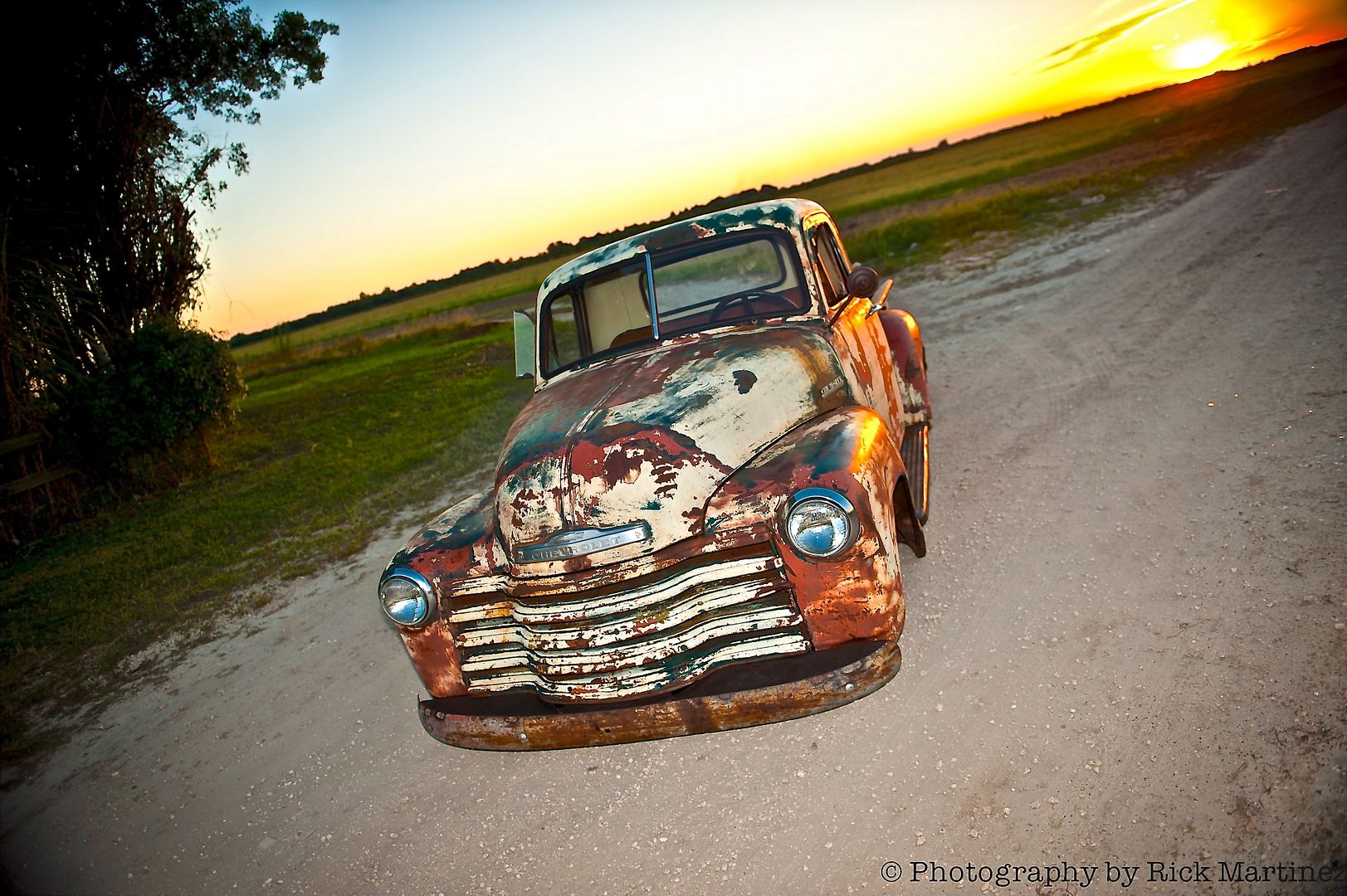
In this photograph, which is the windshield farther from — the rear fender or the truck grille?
the truck grille

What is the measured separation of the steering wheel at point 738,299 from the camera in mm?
4133

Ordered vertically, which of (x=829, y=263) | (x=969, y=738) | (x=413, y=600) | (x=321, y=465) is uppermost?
(x=829, y=263)

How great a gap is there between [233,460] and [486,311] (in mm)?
21376

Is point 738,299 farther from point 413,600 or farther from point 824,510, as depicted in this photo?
point 413,600

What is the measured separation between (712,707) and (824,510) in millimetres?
769

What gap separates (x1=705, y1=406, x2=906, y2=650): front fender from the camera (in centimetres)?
261

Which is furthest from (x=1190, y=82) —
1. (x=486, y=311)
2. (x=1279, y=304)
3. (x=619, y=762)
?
(x=619, y=762)

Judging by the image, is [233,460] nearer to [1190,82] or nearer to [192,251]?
[192,251]

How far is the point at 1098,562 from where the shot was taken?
143 inches

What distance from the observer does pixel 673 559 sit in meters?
2.77

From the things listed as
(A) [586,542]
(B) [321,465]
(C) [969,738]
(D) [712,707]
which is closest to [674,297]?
(A) [586,542]

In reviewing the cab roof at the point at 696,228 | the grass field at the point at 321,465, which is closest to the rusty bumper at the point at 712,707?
the cab roof at the point at 696,228

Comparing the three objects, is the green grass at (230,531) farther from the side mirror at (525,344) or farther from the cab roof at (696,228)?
the cab roof at (696,228)

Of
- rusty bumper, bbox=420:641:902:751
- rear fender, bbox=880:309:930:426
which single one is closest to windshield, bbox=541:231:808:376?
rear fender, bbox=880:309:930:426
